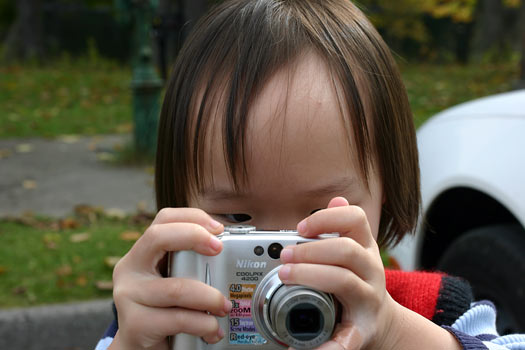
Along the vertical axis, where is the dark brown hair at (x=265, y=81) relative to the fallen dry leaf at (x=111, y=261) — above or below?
above

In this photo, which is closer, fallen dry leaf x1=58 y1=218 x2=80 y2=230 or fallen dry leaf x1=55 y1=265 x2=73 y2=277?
fallen dry leaf x1=55 y1=265 x2=73 y2=277

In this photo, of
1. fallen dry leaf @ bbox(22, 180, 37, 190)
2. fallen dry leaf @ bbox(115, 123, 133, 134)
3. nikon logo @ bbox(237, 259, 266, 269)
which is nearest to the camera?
nikon logo @ bbox(237, 259, 266, 269)

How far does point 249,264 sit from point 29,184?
4.66m

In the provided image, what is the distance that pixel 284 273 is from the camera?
1.13 m

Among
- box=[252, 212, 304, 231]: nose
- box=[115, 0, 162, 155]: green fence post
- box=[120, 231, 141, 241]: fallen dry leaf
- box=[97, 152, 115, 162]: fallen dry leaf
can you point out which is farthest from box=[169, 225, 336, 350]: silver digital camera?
box=[97, 152, 115, 162]: fallen dry leaf

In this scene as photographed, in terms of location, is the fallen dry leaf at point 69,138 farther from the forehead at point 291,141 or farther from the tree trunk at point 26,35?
the tree trunk at point 26,35

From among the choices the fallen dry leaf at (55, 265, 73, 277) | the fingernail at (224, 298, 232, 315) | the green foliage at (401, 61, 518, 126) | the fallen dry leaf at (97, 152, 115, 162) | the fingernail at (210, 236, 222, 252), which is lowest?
the fallen dry leaf at (97, 152, 115, 162)

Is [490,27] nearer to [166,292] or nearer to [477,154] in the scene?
[477,154]

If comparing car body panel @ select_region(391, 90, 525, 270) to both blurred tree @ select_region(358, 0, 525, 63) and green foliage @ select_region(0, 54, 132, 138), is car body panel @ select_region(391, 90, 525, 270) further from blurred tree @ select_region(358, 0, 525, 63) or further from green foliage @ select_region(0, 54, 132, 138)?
blurred tree @ select_region(358, 0, 525, 63)

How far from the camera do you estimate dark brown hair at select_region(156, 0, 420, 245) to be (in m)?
1.44

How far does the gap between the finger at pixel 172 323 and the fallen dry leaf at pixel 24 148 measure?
6012 millimetres

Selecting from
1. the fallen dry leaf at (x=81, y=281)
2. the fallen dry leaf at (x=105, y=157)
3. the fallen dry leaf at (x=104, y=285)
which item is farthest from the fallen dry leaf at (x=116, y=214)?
the fallen dry leaf at (x=105, y=157)

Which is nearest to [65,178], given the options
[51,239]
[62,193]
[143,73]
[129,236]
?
[62,193]

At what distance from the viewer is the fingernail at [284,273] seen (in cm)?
113
